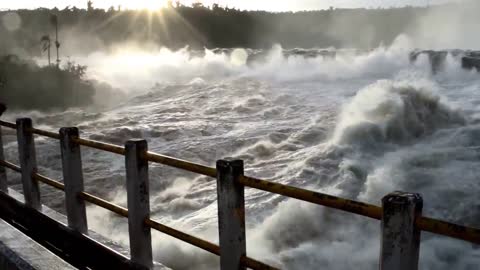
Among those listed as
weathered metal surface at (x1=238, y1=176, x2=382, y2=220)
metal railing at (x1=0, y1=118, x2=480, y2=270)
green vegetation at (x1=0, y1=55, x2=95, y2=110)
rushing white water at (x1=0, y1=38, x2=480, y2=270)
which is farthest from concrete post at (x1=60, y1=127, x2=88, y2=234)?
green vegetation at (x1=0, y1=55, x2=95, y2=110)

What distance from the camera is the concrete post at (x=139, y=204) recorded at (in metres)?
3.63

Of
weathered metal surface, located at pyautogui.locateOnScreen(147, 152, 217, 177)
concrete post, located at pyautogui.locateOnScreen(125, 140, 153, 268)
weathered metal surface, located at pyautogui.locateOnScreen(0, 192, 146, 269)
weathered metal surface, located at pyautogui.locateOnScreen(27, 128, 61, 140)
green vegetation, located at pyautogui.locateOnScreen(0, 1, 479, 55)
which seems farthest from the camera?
green vegetation, located at pyautogui.locateOnScreen(0, 1, 479, 55)

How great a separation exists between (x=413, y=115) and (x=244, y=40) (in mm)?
58931

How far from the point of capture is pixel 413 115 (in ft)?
44.1

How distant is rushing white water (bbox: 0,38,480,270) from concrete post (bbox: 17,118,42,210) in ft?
6.78

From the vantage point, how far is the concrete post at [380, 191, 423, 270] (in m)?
2.12

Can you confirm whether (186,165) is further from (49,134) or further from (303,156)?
(303,156)

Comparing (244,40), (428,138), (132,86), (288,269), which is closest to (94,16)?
(244,40)

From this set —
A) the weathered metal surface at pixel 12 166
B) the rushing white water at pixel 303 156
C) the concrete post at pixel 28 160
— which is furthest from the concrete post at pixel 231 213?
the rushing white water at pixel 303 156

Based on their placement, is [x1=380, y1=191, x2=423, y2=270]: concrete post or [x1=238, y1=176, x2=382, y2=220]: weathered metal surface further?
[x1=238, y1=176, x2=382, y2=220]: weathered metal surface

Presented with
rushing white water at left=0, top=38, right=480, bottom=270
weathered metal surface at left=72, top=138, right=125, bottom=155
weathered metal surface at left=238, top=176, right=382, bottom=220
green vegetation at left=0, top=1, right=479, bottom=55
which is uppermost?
green vegetation at left=0, top=1, right=479, bottom=55

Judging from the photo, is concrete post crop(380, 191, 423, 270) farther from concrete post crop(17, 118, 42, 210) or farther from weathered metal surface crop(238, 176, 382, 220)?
concrete post crop(17, 118, 42, 210)

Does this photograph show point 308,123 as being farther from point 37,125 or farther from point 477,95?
point 37,125

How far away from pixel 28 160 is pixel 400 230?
4122 mm
